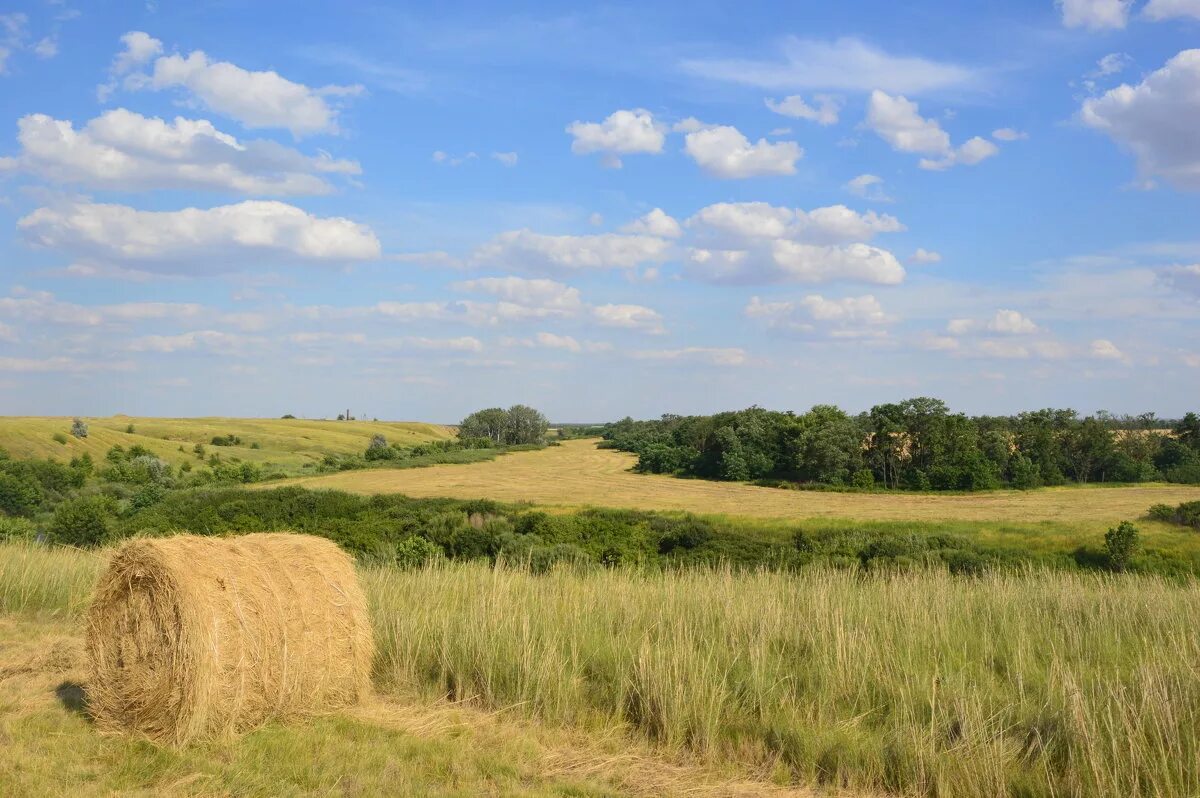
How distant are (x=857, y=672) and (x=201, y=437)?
97.5 meters

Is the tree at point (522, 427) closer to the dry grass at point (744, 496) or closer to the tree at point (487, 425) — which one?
the tree at point (487, 425)

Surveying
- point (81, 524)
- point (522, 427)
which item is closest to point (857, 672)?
point (81, 524)

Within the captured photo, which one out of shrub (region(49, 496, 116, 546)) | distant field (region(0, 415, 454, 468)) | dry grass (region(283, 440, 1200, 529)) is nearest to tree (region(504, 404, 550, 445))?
distant field (region(0, 415, 454, 468))

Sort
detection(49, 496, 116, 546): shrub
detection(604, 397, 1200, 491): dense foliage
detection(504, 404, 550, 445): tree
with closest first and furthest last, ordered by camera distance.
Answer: detection(49, 496, 116, 546): shrub < detection(604, 397, 1200, 491): dense foliage < detection(504, 404, 550, 445): tree

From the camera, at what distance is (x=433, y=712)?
6.86 m

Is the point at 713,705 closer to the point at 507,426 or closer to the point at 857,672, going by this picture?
the point at 857,672

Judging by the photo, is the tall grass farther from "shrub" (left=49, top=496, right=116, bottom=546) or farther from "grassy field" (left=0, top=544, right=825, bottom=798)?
"shrub" (left=49, top=496, right=116, bottom=546)

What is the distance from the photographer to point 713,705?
20.5 feet

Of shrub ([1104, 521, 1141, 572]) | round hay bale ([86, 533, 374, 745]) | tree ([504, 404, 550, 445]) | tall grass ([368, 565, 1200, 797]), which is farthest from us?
tree ([504, 404, 550, 445])

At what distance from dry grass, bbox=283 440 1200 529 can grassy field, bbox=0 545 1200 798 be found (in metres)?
37.8

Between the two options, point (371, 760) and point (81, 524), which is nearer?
point (371, 760)

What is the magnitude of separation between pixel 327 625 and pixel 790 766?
3906 mm

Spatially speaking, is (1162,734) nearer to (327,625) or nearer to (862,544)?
(327,625)

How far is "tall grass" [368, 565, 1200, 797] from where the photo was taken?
521cm
